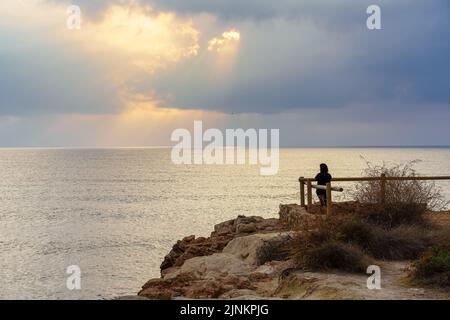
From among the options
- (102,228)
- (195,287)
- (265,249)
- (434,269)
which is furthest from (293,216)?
(102,228)

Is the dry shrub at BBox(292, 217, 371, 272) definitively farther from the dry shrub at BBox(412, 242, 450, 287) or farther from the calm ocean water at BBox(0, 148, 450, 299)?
the calm ocean water at BBox(0, 148, 450, 299)

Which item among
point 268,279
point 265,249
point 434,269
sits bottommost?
point 268,279

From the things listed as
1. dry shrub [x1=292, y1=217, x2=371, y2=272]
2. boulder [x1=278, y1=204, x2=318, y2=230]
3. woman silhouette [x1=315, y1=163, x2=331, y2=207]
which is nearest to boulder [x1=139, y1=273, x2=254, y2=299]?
dry shrub [x1=292, y1=217, x2=371, y2=272]

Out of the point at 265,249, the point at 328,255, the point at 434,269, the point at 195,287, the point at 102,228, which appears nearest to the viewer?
the point at 434,269

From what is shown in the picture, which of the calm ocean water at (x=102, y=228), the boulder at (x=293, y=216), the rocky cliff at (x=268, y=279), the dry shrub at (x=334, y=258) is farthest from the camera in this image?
the calm ocean water at (x=102, y=228)

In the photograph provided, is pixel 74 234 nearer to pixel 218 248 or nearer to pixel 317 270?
pixel 218 248

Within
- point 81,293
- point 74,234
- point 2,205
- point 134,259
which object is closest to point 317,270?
point 81,293

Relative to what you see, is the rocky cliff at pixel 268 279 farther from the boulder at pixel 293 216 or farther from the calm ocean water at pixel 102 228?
the calm ocean water at pixel 102 228

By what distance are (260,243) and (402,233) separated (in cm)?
409

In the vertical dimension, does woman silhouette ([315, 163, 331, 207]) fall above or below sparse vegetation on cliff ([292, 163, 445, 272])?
above

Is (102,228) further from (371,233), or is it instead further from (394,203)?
(371,233)

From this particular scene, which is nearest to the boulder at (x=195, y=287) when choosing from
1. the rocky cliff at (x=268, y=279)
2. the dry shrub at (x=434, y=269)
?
the rocky cliff at (x=268, y=279)
